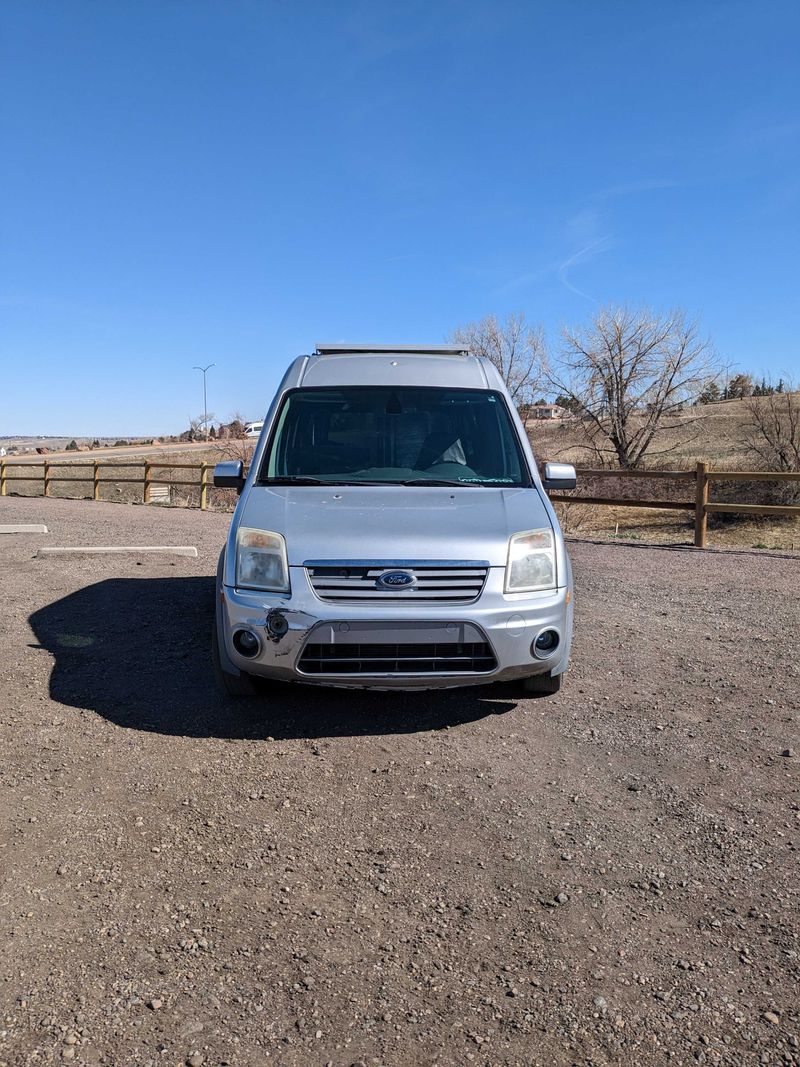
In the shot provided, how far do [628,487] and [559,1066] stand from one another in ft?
91.8

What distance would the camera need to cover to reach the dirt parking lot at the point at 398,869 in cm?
221

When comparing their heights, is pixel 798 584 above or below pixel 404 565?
below

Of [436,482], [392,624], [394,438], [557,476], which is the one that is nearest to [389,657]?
[392,624]

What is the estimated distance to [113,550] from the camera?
10.5 metres

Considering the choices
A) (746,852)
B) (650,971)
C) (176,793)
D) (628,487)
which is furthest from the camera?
(628,487)

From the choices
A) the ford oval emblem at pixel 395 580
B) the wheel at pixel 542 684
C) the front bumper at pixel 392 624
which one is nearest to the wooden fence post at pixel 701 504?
the wheel at pixel 542 684

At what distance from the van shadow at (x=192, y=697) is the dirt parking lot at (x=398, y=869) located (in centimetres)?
3

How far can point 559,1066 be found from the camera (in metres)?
2.08

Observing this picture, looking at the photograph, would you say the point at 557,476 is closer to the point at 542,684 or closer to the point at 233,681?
the point at 542,684

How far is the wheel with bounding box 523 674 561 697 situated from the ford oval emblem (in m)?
0.92

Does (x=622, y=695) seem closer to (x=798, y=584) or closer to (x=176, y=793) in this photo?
(x=176, y=793)

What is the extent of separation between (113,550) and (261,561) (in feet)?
23.1

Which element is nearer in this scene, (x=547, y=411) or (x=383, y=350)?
(x=383, y=350)

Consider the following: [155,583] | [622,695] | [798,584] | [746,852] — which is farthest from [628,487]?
[746,852]
